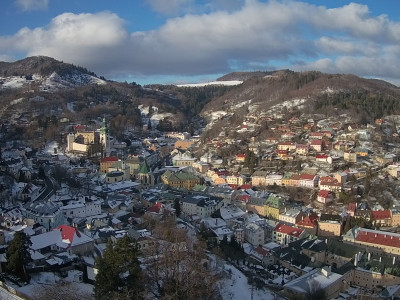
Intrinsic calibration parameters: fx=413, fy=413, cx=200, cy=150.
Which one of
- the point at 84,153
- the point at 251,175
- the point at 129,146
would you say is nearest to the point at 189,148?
the point at 129,146

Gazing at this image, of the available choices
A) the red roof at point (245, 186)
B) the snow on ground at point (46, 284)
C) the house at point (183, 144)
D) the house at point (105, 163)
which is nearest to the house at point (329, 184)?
the red roof at point (245, 186)

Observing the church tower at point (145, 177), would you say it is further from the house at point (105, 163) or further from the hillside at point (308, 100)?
the hillside at point (308, 100)

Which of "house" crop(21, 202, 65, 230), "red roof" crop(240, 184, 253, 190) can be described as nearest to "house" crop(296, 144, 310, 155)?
"red roof" crop(240, 184, 253, 190)

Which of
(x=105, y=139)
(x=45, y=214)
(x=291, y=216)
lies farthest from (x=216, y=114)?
(x=45, y=214)

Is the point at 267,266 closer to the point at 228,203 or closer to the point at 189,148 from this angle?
the point at 228,203

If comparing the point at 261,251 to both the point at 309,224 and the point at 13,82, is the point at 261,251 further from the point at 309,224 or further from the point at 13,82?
the point at 13,82

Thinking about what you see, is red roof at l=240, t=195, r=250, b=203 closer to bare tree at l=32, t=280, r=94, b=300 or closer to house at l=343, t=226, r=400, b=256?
house at l=343, t=226, r=400, b=256

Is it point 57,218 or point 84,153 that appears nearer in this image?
point 57,218
